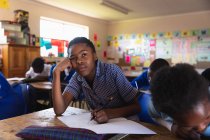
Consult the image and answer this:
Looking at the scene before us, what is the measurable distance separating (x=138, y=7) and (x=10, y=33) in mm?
3188

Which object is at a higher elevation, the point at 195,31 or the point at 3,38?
the point at 195,31

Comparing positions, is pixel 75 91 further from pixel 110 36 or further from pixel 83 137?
pixel 110 36

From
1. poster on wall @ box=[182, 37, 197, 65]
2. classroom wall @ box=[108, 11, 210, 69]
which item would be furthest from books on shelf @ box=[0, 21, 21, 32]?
poster on wall @ box=[182, 37, 197, 65]

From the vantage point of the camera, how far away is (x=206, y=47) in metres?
6.02

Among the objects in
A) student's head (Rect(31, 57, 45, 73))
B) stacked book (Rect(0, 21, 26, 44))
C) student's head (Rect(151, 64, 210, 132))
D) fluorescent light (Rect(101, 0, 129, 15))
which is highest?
fluorescent light (Rect(101, 0, 129, 15))

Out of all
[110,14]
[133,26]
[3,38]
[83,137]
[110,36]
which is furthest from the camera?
[110,36]

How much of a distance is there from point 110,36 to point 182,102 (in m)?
7.39

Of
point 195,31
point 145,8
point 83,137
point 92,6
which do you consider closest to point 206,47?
point 195,31

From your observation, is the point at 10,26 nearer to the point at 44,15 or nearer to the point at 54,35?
the point at 44,15

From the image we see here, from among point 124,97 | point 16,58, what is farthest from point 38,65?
point 124,97

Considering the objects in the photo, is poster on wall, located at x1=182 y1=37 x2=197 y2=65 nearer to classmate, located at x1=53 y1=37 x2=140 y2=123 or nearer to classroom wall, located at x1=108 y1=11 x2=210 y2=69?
classroom wall, located at x1=108 y1=11 x2=210 y2=69

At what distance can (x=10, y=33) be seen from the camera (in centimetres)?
446

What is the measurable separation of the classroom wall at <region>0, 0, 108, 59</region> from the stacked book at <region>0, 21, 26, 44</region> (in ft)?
1.04

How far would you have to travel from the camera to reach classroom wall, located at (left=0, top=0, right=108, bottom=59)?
15.7 feet
